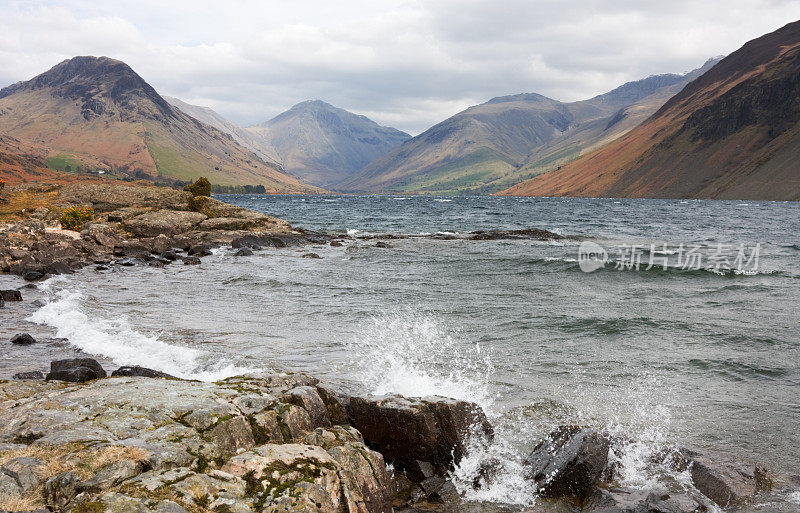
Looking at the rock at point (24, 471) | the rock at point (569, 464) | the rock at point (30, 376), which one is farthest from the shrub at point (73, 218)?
the rock at point (569, 464)

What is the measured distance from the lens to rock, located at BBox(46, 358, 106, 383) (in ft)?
38.1

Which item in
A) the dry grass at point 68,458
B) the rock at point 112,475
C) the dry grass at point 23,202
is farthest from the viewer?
the dry grass at point 23,202

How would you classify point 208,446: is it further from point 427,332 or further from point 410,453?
point 427,332

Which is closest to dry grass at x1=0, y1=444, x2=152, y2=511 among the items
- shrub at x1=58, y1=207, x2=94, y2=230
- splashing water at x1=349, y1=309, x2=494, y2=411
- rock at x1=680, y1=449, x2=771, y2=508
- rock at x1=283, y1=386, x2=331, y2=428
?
rock at x1=283, y1=386, x2=331, y2=428

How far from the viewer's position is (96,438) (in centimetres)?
702

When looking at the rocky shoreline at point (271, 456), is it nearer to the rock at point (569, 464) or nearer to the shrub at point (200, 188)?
the rock at point (569, 464)

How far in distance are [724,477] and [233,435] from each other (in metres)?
9.81

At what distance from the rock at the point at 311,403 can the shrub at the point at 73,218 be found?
50999mm

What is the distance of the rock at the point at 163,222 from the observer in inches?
2052

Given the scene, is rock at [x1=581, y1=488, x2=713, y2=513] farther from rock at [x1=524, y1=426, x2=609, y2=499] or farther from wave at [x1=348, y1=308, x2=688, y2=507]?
wave at [x1=348, y1=308, x2=688, y2=507]

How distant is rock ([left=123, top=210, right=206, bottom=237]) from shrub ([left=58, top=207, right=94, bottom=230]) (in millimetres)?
3927

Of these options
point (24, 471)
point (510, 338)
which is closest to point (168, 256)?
point (510, 338)

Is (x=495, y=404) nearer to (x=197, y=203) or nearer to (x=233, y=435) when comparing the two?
(x=233, y=435)

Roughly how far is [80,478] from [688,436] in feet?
42.4
